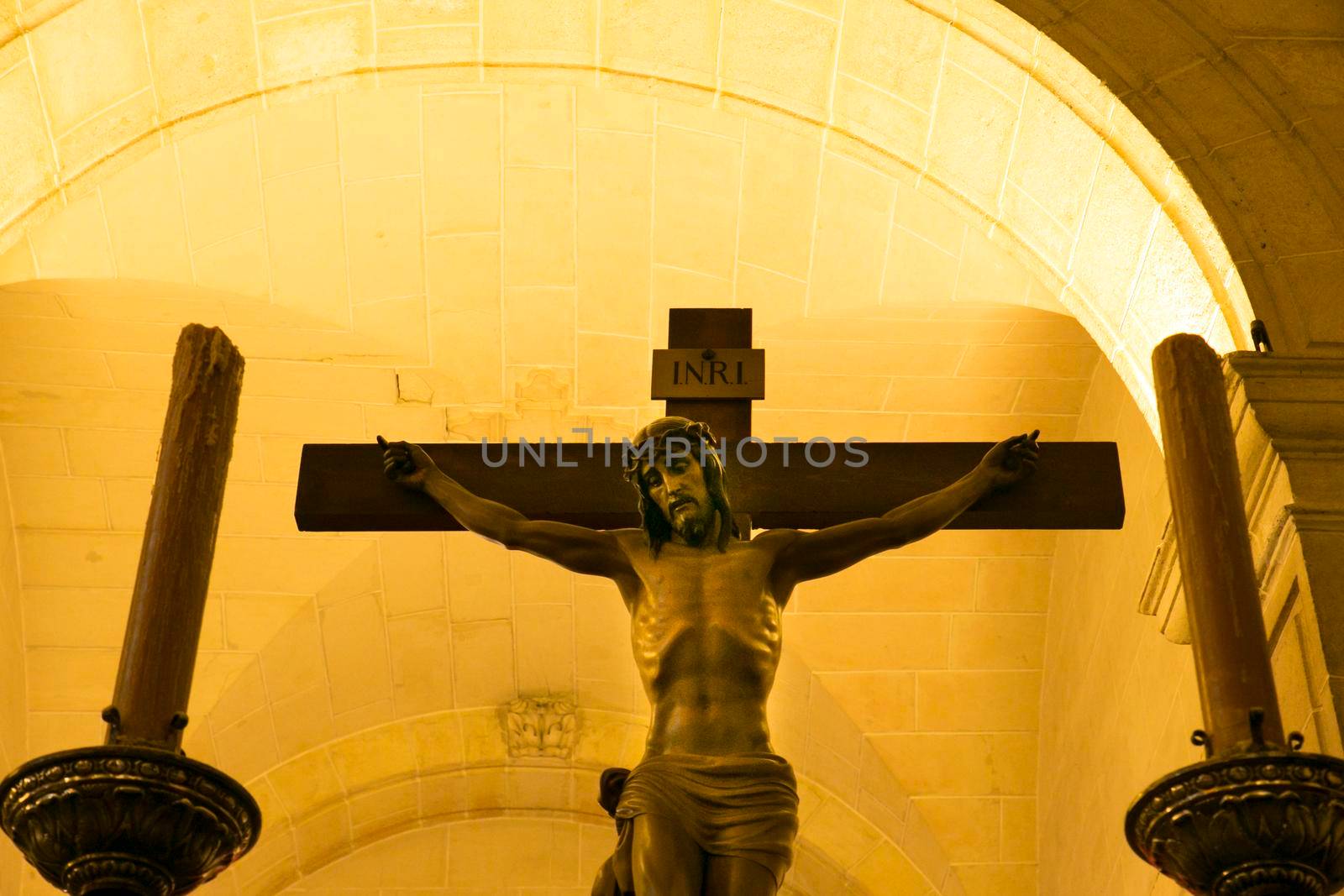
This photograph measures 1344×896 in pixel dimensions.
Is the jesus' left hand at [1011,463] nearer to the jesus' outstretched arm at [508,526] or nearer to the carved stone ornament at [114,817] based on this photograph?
the jesus' outstretched arm at [508,526]

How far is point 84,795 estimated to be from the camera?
2582 mm

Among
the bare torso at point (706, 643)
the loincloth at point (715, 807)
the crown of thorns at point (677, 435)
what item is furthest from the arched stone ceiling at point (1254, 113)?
the loincloth at point (715, 807)

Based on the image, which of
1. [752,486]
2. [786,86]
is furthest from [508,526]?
[786,86]

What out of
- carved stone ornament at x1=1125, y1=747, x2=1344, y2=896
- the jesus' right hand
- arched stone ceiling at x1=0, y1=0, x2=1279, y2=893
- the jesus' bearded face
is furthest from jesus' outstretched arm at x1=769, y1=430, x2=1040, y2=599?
arched stone ceiling at x1=0, y1=0, x2=1279, y2=893

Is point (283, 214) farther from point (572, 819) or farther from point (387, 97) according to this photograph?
point (572, 819)

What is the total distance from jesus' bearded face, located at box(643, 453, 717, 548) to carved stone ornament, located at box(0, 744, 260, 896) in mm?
1063

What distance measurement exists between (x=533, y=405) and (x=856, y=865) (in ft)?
9.64

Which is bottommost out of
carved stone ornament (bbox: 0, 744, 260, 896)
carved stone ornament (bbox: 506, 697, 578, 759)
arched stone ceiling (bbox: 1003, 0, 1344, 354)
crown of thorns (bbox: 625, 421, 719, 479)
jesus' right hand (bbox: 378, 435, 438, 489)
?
carved stone ornament (bbox: 0, 744, 260, 896)

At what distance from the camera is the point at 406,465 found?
150 inches

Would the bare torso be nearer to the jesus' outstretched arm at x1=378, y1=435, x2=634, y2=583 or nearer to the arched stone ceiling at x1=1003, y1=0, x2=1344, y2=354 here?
the jesus' outstretched arm at x1=378, y1=435, x2=634, y2=583

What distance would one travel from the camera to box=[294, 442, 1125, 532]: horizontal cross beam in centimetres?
376

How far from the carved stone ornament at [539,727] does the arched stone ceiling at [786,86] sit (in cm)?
440

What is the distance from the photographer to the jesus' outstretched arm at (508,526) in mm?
3506

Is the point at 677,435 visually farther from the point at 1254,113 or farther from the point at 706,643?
the point at 1254,113
